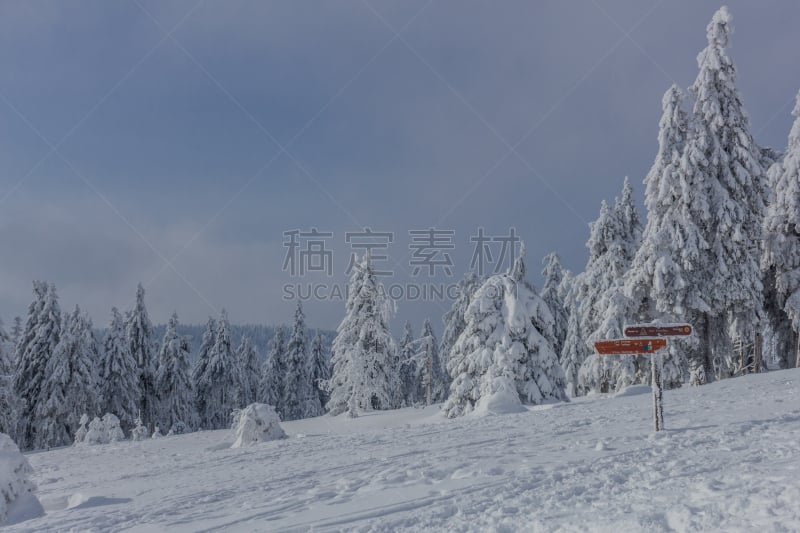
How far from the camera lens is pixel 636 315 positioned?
2603 cm

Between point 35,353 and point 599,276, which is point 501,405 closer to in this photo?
point 599,276

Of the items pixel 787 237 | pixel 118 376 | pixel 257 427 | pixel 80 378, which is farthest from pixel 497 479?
pixel 118 376

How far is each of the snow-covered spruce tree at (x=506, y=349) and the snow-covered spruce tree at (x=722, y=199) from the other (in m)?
6.40

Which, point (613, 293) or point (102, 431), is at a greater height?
point (613, 293)

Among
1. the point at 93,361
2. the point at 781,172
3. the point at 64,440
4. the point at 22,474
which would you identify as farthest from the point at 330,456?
the point at 93,361

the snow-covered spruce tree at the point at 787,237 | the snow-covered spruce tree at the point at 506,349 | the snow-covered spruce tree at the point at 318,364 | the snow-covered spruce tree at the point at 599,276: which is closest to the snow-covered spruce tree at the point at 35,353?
the snow-covered spruce tree at the point at 318,364

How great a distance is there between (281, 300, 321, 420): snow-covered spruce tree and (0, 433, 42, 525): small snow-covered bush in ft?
146

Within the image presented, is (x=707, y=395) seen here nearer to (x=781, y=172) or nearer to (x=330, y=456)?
(x=330, y=456)

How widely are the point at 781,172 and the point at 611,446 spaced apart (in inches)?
938

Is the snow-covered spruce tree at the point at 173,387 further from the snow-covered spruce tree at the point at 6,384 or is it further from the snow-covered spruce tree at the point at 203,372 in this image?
the snow-covered spruce tree at the point at 6,384

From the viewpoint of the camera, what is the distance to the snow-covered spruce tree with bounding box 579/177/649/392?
26422 mm

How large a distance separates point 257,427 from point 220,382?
124ft

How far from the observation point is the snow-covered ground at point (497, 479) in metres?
5.80

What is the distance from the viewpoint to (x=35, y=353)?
39094mm
